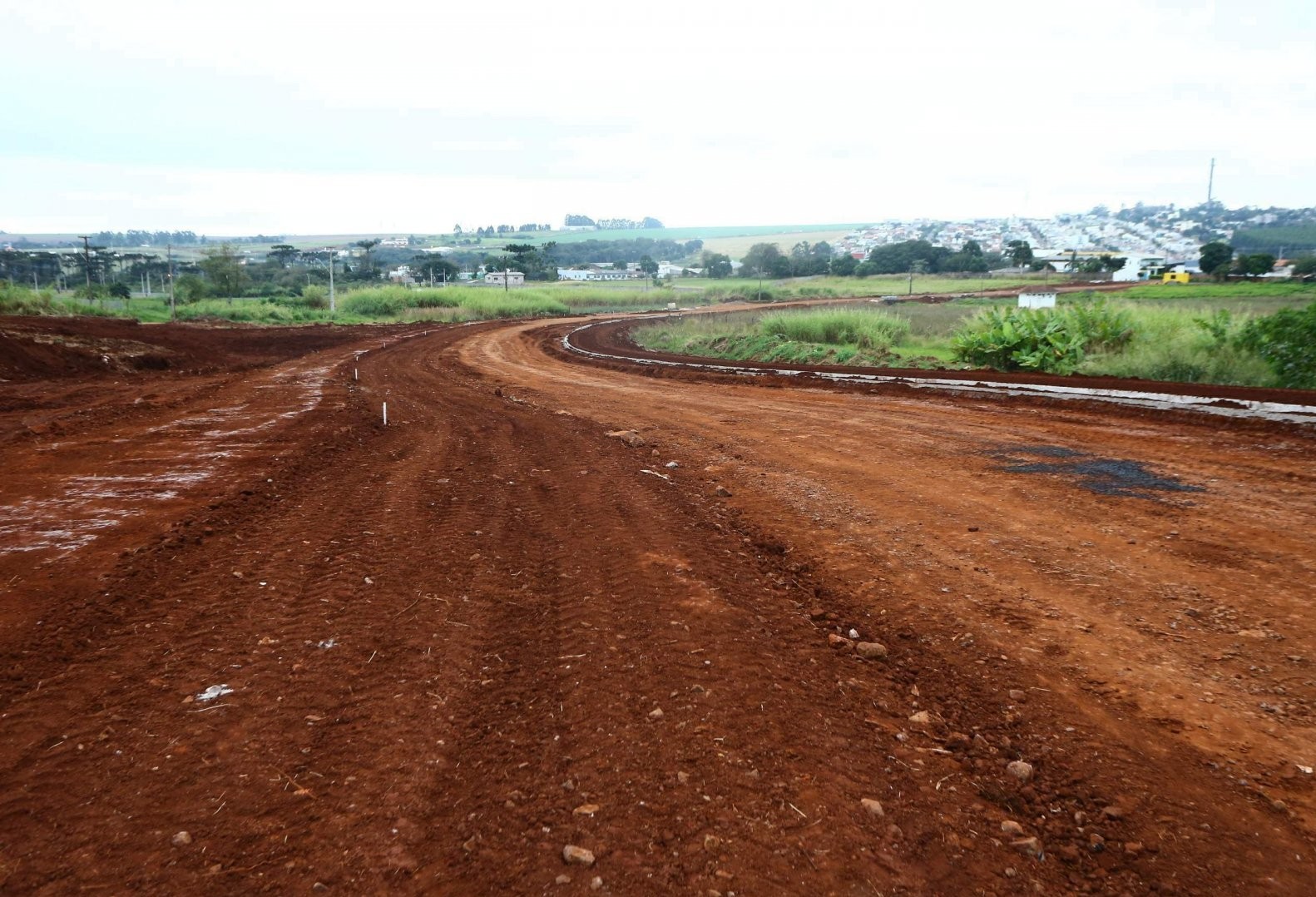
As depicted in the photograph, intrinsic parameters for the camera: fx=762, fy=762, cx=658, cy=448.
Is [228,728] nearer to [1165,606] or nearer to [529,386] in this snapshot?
[1165,606]

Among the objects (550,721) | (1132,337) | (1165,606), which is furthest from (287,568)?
(1132,337)

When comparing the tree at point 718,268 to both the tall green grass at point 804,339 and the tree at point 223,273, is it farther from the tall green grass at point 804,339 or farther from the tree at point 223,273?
the tall green grass at point 804,339

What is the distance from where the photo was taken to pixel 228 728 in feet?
12.0

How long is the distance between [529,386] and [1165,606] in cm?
1452

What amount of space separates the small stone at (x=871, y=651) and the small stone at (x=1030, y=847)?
1.56 meters

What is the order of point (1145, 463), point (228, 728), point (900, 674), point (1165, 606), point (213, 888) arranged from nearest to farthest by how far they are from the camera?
1. point (213, 888)
2. point (228, 728)
3. point (900, 674)
4. point (1165, 606)
5. point (1145, 463)

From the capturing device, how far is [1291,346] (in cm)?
1348

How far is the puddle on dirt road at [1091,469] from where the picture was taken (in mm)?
7613

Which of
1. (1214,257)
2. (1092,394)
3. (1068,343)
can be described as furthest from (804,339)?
(1214,257)

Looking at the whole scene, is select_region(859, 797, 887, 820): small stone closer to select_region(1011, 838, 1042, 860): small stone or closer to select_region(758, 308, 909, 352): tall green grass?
select_region(1011, 838, 1042, 860): small stone

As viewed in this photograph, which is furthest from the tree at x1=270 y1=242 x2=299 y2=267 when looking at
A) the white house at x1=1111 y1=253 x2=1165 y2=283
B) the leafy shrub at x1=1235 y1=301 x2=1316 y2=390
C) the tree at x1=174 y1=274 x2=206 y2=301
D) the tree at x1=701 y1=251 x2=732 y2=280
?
the leafy shrub at x1=1235 y1=301 x2=1316 y2=390

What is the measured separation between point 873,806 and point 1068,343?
17.2 meters

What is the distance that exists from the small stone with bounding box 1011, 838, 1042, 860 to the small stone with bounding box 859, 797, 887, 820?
20.1 inches

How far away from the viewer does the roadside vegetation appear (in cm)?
1391
